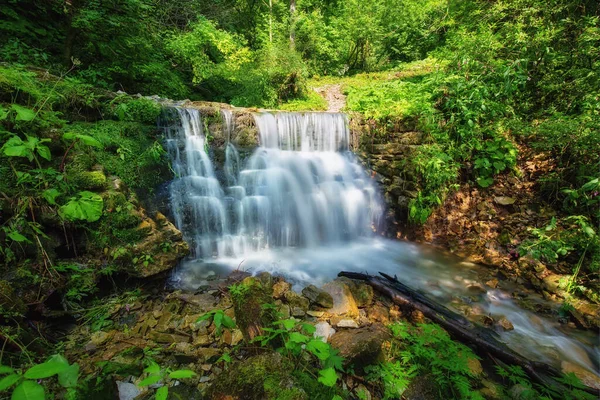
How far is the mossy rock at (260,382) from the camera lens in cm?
163

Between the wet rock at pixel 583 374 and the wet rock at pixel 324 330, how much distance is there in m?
2.51

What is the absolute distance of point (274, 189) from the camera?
19.2ft

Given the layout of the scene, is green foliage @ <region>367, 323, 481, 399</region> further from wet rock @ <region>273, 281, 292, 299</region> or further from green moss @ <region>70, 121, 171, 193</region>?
green moss @ <region>70, 121, 171, 193</region>

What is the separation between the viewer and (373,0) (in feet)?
51.8

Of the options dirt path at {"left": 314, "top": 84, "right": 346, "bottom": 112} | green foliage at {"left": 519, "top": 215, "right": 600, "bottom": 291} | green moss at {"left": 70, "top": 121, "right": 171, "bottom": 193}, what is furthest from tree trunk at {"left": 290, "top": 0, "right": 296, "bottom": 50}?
green foliage at {"left": 519, "top": 215, "right": 600, "bottom": 291}

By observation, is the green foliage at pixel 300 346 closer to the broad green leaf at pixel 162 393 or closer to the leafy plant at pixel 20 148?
the broad green leaf at pixel 162 393

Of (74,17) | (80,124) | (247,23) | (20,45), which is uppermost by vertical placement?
(247,23)

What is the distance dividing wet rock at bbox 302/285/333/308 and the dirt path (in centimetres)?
800

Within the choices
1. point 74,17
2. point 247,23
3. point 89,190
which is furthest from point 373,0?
point 89,190

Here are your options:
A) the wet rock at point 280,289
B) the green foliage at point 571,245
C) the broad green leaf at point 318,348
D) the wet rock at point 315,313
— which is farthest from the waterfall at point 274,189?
the broad green leaf at point 318,348

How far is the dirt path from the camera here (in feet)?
34.5

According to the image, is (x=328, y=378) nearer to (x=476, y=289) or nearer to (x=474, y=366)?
(x=474, y=366)

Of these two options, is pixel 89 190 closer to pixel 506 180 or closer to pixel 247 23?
pixel 506 180

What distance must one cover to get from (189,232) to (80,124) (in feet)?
7.47
